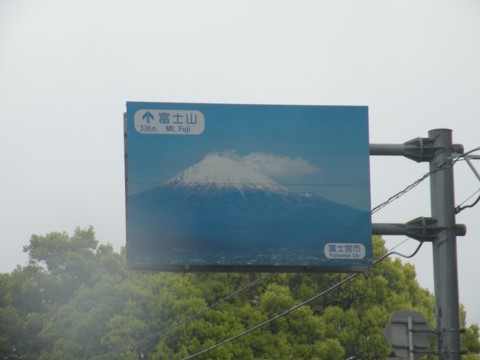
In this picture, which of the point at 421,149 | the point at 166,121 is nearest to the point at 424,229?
the point at 421,149

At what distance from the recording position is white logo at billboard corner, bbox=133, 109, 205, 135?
62.4 ft

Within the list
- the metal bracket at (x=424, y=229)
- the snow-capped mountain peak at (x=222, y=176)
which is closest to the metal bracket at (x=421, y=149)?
the metal bracket at (x=424, y=229)

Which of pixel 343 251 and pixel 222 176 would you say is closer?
pixel 343 251

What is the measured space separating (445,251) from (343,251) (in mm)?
1928

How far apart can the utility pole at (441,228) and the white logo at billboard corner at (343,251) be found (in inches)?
24.2

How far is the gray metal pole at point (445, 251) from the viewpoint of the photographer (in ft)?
56.9

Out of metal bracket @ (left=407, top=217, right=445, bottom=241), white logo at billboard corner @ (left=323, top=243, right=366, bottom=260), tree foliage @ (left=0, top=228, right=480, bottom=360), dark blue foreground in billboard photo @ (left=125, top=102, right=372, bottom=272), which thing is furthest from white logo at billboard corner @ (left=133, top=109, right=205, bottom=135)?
tree foliage @ (left=0, top=228, right=480, bottom=360)

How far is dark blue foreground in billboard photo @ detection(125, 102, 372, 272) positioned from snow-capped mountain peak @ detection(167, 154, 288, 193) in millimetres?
18

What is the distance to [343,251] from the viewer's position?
62.1 feet

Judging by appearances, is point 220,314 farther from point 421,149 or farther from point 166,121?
point 421,149

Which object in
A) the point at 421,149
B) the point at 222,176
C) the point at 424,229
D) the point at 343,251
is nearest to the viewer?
the point at 424,229

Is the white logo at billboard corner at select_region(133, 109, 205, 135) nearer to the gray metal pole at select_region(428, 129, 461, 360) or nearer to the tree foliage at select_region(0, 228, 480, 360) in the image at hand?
the gray metal pole at select_region(428, 129, 461, 360)

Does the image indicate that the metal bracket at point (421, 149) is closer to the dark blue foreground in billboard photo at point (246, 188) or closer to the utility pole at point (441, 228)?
the utility pole at point (441, 228)

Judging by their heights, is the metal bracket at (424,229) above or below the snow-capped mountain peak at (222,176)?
below
